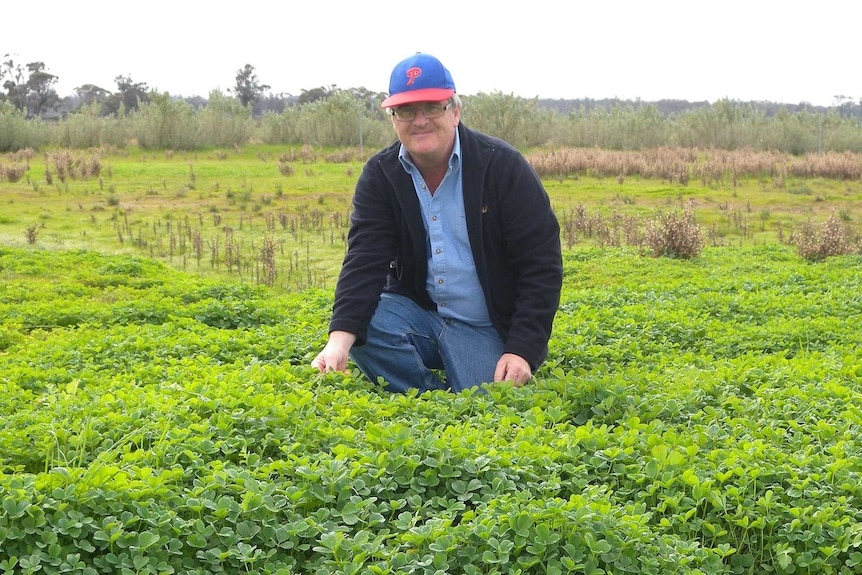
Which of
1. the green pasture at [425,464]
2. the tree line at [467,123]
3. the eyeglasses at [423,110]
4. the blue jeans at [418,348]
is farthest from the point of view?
the tree line at [467,123]

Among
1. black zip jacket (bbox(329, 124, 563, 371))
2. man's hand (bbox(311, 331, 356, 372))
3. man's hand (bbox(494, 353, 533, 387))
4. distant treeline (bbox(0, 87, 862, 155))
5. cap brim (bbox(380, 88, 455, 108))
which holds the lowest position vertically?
man's hand (bbox(494, 353, 533, 387))

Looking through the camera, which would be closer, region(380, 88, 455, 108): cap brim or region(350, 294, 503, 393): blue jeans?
region(380, 88, 455, 108): cap brim

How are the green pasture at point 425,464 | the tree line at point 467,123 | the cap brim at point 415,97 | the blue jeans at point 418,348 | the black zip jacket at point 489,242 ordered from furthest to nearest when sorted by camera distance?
the tree line at point 467,123
the blue jeans at point 418,348
the black zip jacket at point 489,242
the cap brim at point 415,97
the green pasture at point 425,464

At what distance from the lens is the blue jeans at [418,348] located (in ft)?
15.8

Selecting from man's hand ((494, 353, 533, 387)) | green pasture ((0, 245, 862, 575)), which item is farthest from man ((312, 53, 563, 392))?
green pasture ((0, 245, 862, 575))

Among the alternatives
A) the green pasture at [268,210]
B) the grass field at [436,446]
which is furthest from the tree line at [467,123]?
the grass field at [436,446]

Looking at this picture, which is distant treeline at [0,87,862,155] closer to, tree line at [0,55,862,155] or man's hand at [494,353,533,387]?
tree line at [0,55,862,155]

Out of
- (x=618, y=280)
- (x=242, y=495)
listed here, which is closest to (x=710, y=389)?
(x=242, y=495)

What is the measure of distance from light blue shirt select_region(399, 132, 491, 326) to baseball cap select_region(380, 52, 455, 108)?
1.15ft

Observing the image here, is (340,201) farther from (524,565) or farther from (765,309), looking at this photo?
(524,565)

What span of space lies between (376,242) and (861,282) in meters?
4.88

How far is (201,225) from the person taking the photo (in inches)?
556

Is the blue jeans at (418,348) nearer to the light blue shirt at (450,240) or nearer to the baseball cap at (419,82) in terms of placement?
the light blue shirt at (450,240)

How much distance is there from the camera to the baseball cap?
443cm
